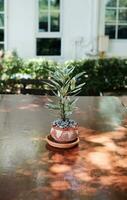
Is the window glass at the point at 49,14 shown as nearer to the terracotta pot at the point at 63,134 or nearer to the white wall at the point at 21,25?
the white wall at the point at 21,25

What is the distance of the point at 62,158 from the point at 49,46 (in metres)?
6.19

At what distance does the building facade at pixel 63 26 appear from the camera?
Result: 7.98m

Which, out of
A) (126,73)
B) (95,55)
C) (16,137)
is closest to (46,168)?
(16,137)

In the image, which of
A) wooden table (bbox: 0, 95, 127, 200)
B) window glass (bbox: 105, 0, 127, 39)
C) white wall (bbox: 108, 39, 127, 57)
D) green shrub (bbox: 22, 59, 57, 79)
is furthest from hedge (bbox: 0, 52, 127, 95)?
wooden table (bbox: 0, 95, 127, 200)

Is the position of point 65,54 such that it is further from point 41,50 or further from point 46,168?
point 46,168

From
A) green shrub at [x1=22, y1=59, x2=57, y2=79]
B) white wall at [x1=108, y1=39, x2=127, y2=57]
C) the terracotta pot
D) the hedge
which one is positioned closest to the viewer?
the terracotta pot

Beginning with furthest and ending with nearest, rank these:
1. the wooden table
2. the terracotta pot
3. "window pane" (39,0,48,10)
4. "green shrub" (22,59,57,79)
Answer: "window pane" (39,0,48,10), "green shrub" (22,59,57,79), the terracotta pot, the wooden table

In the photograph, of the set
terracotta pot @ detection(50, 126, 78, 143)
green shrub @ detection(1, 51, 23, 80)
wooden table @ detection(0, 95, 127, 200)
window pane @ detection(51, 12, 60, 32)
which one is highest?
window pane @ detection(51, 12, 60, 32)

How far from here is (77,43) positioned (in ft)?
26.5

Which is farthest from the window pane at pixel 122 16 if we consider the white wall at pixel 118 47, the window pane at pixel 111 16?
the white wall at pixel 118 47

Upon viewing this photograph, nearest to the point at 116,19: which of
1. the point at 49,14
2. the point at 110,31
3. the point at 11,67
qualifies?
the point at 110,31

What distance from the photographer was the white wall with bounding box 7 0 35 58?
7957 millimetres

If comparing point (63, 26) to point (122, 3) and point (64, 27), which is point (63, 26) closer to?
point (64, 27)

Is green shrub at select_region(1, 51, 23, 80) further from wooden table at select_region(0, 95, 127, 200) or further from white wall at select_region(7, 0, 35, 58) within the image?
wooden table at select_region(0, 95, 127, 200)
